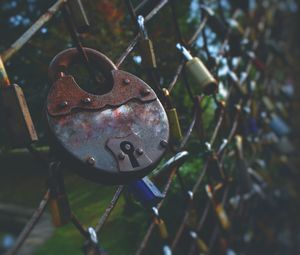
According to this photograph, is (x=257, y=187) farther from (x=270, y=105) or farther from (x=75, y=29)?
(x=75, y=29)

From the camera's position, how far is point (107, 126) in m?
0.82

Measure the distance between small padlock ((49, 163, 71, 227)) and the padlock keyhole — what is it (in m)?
0.13

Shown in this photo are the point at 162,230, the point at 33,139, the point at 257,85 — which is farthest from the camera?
the point at 257,85

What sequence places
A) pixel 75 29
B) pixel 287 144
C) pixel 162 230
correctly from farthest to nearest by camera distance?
pixel 287 144 < pixel 162 230 < pixel 75 29

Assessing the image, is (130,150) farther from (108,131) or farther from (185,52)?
(185,52)

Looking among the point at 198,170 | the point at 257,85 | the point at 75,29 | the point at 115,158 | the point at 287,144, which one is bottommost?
the point at 287,144

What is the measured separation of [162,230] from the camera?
4.46 feet

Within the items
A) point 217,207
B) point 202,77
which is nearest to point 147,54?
point 202,77

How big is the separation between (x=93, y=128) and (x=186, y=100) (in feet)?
4.28

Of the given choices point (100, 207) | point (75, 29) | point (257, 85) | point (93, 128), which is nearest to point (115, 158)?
point (93, 128)

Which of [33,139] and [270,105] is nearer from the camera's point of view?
[33,139]

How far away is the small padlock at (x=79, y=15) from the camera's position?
0.91 meters

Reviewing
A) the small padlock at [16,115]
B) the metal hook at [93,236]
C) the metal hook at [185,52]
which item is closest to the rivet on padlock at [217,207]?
the metal hook at [185,52]

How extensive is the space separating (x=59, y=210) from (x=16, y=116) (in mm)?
209
